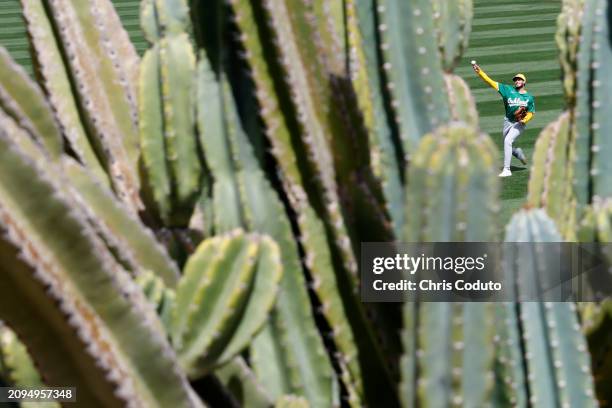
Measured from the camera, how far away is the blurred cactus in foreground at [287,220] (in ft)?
5.88

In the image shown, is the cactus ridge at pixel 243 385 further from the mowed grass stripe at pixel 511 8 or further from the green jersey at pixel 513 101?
the mowed grass stripe at pixel 511 8

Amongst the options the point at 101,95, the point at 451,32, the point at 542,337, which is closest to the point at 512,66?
the point at 451,32

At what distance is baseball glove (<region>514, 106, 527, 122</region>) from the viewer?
9750 millimetres

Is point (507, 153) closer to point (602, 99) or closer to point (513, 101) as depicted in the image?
point (513, 101)

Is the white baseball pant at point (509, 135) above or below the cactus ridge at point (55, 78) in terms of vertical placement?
below

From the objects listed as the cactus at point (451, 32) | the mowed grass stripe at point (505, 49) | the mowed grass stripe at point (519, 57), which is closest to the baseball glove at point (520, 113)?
the mowed grass stripe at point (519, 57)

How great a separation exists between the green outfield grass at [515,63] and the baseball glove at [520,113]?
0.55 meters

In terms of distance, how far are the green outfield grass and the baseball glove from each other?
55cm

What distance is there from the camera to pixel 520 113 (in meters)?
9.80

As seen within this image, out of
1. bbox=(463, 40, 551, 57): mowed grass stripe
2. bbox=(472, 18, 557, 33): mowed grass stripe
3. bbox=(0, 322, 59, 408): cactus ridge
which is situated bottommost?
bbox=(463, 40, 551, 57): mowed grass stripe

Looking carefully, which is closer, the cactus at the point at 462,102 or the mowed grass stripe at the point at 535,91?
Answer: the cactus at the point at 462,102

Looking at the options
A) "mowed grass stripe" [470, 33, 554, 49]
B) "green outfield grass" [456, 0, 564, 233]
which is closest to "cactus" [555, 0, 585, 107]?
"green outfield grass" [456, 0, 564, 233]

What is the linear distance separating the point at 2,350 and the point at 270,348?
0.57 meters

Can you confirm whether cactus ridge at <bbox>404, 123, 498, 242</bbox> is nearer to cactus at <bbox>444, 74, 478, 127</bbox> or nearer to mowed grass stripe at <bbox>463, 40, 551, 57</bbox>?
cactus at <bbox>444, 74, 478, 127</bbox>
